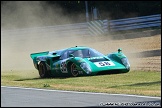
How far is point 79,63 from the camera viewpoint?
59.7 feet

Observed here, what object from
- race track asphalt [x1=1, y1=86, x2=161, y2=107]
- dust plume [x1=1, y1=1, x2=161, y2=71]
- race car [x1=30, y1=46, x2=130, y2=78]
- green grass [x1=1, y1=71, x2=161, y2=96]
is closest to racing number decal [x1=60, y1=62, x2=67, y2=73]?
race car [x1=30, y1=46, x2=130, y2=78]

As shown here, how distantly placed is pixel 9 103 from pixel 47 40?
92.5 feet

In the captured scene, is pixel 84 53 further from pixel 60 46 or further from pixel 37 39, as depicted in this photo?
pixel 37 39

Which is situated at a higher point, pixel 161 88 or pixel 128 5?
pixel 128 5

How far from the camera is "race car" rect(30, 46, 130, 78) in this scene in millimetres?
18250

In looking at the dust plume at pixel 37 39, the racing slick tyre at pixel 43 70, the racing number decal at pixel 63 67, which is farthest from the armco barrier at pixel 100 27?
the racing number decal at pixel 63 67

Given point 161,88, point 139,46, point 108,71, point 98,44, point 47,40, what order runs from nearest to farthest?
point 161,88
point 108,71
point 139,46
point 98,44
point 47,40

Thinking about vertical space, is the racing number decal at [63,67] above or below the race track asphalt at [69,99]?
above

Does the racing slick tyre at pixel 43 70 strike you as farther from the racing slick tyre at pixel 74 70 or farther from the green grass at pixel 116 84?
the green grass at pixel 116 84

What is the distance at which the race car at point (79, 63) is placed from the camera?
18250 mm

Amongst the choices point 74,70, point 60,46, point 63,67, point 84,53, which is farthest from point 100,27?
point 74,70

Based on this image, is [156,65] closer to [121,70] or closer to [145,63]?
[145,63]

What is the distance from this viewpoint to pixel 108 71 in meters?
18.5

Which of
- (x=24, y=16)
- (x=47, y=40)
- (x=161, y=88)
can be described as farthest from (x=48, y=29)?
(x=161, y=88)
